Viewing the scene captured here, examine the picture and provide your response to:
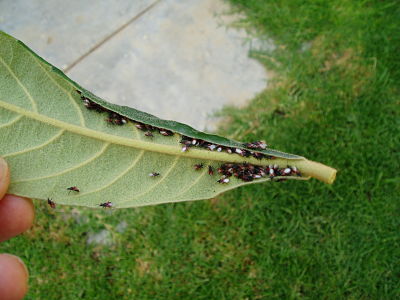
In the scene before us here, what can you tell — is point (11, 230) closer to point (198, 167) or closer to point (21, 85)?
point (21, 85)

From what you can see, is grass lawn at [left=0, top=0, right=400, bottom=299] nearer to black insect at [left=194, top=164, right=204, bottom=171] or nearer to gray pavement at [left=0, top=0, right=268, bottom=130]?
gray pavement at [left=0, top=0, right=268, bottom=130]

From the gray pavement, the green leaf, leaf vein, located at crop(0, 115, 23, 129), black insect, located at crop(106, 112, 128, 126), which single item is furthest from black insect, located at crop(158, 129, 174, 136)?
the gray pavement

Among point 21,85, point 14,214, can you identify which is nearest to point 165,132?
point 21,85

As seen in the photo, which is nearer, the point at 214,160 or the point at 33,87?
the point at 33,87

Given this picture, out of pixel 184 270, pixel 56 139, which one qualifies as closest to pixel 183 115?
pixel 184 270

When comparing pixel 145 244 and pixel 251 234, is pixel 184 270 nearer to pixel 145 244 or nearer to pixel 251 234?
pixel 145 244
